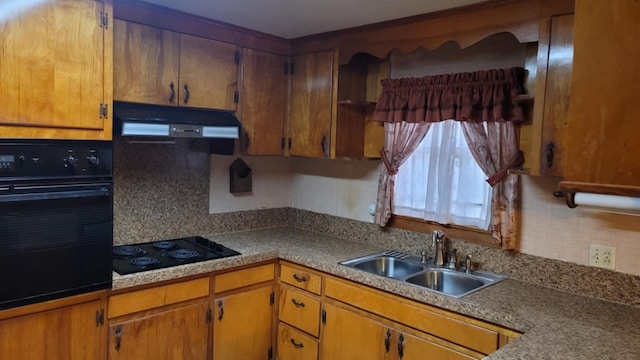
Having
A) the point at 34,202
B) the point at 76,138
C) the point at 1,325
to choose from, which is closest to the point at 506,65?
the point at 76,138

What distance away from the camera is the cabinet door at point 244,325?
8.59 feet

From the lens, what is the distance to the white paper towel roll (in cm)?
122

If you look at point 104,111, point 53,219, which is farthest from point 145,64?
point 53,219

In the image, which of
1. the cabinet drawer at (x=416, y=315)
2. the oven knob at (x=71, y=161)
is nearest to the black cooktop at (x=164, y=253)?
the oven knob at (x=71, y=161)

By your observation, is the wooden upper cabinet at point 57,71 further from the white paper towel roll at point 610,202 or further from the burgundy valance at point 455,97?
the white paper towel roll at point 610,202

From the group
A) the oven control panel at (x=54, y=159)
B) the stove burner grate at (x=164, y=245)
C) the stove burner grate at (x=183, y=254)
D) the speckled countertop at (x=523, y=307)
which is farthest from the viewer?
the stove burner grate at (x=164, y=245)

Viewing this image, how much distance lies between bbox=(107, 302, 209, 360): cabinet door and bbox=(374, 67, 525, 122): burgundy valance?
1.64 metres

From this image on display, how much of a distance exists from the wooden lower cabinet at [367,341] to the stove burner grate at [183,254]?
0.82 meters

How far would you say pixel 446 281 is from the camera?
100 inches

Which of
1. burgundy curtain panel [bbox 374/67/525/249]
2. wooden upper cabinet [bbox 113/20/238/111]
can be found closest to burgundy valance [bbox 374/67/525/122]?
burgundy curtain panel [bbox 374/67/525/249]

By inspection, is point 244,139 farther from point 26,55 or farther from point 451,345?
point 451,345

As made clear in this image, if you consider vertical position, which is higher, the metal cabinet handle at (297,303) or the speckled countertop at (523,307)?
the speckled countertop at (523,307)

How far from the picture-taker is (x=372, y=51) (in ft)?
8.95

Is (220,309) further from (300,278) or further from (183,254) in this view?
(300,278)
